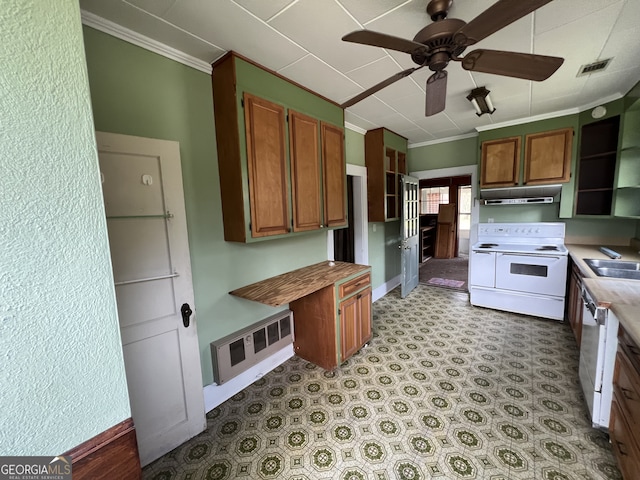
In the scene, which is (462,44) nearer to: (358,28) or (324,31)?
(358,28)

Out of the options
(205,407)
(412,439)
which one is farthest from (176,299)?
(412,439)

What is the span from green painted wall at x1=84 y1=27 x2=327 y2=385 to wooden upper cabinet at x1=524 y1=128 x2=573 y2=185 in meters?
3.44

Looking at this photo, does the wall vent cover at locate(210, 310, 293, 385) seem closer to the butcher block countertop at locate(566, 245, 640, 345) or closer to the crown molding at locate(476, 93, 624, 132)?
the butcher block countertop at locate(566, 245, 640, 345)

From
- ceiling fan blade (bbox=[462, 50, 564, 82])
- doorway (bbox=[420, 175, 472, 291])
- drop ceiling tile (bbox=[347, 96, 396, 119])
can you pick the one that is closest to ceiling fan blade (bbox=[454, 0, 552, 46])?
ceiling fan blade (bbox=[462, 50, 564, 82])

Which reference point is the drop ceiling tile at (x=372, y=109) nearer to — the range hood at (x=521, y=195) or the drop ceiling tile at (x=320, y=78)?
the drop ceiling tile at (x=320, y=78)

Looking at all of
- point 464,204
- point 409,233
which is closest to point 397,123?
point 409,233

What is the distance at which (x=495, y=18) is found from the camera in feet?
3.60

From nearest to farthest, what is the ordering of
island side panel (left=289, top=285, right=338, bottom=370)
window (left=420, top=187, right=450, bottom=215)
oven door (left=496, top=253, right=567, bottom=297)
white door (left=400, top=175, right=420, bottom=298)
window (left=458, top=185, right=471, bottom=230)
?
island side panel (left=289, top=285, right=338, bottom=370) < oven door (left=496, top=253, right=567, bottom=297) < white door (left=400, top=175, right=420, bottom=298) < window (left=458, top=185, right=471, bottom=230) < window (left=420, top=187, right=450, bottom=215)

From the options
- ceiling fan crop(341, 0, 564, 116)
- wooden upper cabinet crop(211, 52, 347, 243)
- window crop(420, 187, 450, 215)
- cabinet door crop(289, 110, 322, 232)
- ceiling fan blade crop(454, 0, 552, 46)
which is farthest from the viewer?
window crop(420, 187, 450, 215)

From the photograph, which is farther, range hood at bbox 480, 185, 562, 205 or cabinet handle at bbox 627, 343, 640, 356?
range hood at bbox 480, 185, 562, 205

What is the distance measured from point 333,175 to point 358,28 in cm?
126

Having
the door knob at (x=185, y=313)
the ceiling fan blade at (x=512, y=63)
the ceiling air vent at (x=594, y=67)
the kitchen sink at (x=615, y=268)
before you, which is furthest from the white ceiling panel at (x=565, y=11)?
the door knob at (x=185, y=313)

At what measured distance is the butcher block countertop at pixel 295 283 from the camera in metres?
1.98

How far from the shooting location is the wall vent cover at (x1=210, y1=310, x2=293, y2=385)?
2080mm
